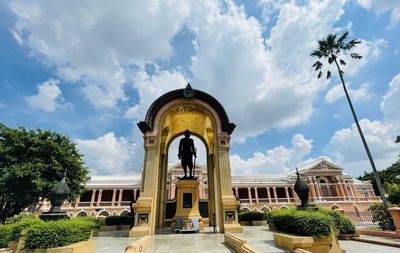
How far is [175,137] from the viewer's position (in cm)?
1769

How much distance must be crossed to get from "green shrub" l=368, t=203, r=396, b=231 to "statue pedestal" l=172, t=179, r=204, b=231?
13.4 meters

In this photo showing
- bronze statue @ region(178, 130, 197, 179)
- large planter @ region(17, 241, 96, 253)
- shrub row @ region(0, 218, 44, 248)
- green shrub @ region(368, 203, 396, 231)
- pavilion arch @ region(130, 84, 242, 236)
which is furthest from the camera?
bronze statue @ region(178, 130, 197, 179)

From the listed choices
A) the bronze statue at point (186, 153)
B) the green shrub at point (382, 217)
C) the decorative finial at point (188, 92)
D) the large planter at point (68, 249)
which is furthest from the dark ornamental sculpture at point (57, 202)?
the green shrub at point (382, 217)

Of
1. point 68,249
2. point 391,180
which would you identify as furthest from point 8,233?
point 391,180

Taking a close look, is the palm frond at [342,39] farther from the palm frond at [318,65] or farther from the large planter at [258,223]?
the large planter at [258,223]

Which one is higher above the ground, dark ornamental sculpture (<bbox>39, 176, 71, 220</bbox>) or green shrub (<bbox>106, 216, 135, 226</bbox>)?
dark ornamental sculpture (<bbox>39, 176, 71, 220</bbox>)

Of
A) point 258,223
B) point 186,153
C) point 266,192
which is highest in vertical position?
point 186,153

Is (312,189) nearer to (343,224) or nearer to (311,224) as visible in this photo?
(343,224)

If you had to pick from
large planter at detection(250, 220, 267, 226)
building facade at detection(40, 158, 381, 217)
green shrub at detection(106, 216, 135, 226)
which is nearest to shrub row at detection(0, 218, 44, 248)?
green shrub at detection(106, 216, 135, 226)

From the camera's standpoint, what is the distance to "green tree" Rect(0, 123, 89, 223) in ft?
57.8

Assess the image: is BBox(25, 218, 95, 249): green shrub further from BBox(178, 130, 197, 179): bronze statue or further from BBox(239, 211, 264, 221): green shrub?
BBox(239, 211, 264, 221): green shrub

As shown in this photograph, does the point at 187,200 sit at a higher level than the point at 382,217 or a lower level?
higher

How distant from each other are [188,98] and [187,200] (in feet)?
24.4

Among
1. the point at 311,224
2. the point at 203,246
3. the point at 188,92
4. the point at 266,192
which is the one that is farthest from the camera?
the point at 266,192
